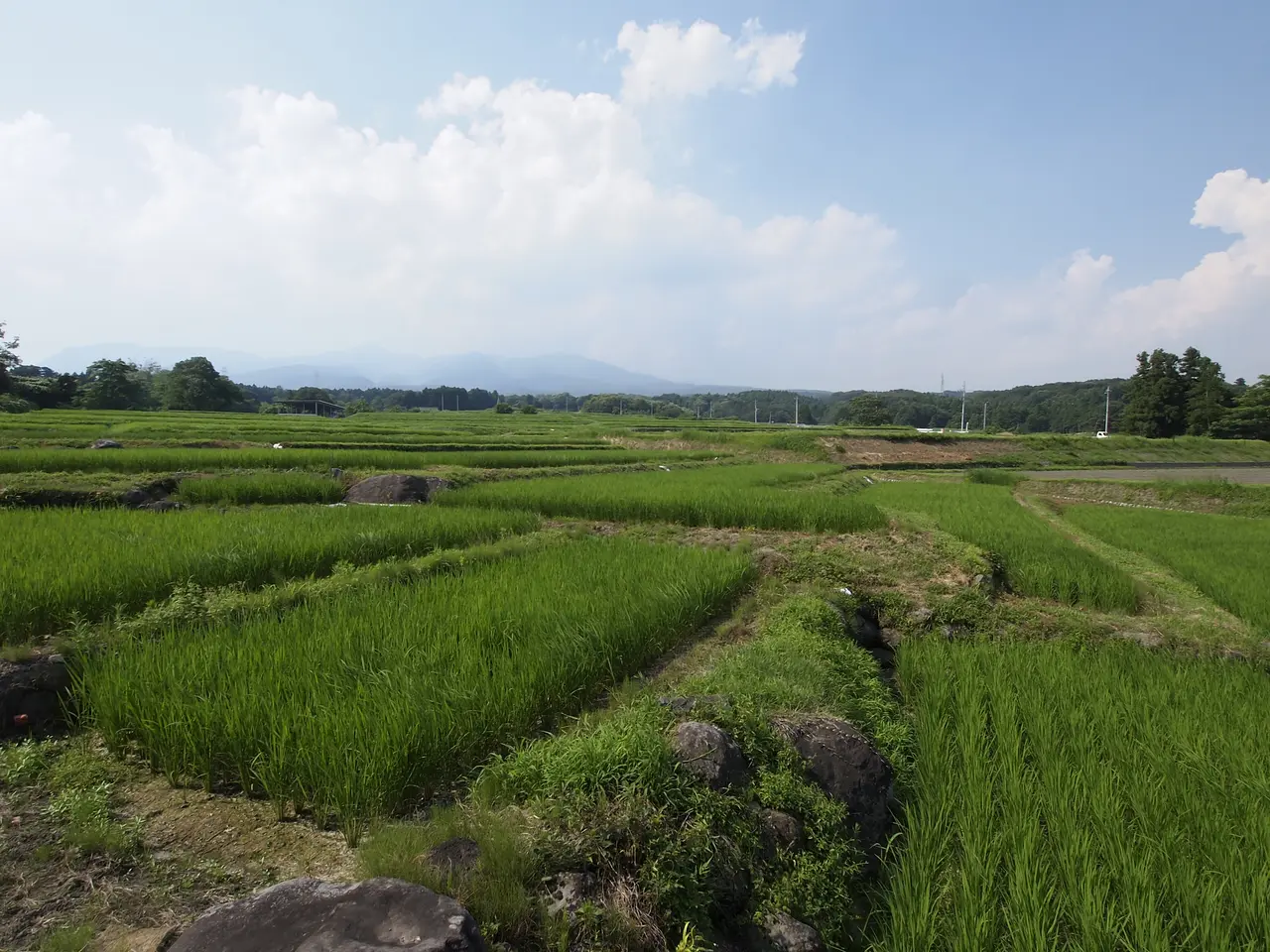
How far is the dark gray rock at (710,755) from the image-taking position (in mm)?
2938

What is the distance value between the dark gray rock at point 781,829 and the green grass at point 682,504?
779 centimetres

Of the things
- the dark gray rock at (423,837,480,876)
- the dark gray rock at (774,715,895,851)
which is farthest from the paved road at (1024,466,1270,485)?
the dark gray rock at (423,837,480,876)

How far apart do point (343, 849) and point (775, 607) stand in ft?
14.6

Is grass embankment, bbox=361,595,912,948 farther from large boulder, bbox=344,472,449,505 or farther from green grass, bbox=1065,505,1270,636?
large boulder, bbox=344,472,449,505

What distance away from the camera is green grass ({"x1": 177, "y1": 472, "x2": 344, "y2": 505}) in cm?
1077

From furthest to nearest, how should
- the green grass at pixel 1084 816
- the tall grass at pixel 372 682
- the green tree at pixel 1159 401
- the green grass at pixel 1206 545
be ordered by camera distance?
the green tree at pixel 1159 401 < the green grass at pixel 1206 545 < the tall grass at pixel 372 682 < the green grass at pixel 1084 816

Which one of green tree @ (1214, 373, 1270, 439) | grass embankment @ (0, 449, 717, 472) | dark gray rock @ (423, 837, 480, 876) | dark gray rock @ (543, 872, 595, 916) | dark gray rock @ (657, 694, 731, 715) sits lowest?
dark gray rock @ (543, 872, 595, 916)

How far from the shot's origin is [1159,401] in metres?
44.1

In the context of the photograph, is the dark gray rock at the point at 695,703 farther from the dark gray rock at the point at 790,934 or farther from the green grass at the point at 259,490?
the green grass at the point at 259,490

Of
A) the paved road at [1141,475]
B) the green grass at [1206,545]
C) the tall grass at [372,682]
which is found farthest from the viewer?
the paved road at [1141,475]

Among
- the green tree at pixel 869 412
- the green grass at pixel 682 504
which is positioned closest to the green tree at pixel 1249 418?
the green tree at pixel 869 412

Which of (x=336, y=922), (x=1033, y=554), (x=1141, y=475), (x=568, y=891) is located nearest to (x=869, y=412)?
(x=1141, y=475)

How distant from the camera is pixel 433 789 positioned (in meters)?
3.12

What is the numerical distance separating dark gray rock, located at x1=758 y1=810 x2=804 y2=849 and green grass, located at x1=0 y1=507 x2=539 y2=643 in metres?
4.99
